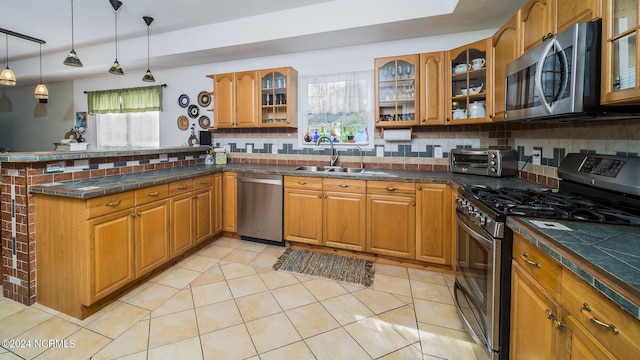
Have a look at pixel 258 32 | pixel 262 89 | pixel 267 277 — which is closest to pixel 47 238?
pixel 267 277

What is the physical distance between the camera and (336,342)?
1.76m

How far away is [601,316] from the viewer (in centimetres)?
76

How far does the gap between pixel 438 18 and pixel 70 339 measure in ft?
12.7

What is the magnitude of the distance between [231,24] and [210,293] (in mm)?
3091

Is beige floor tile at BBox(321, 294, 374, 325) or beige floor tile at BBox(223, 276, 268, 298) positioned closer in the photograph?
beige floor tile at BBox(321, 294, 374, 325)

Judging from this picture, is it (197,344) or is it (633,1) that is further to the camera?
(197,344)

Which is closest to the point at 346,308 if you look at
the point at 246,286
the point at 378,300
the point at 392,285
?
the point at 378,300

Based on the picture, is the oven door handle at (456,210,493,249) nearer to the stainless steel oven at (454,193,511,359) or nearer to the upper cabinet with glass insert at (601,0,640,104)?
the stainless steel oven at (454,193,511,359)

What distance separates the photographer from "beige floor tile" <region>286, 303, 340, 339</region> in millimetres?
1876

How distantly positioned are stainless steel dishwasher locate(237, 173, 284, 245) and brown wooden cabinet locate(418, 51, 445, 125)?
1747 mm

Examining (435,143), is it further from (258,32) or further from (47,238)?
(47,238)

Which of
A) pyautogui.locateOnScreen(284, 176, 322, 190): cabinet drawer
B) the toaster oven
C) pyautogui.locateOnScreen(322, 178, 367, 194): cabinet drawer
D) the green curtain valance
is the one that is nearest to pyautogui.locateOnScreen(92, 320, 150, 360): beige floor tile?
pyautogui.locateOnScreen(284, 176, 322, 190): cabinet drawer

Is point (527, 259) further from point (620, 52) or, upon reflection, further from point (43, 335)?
point (43, 335)

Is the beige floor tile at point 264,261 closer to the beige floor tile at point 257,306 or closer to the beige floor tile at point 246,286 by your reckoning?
the beige floor tile at point 246,286
